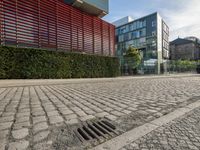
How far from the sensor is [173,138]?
7.42 feet

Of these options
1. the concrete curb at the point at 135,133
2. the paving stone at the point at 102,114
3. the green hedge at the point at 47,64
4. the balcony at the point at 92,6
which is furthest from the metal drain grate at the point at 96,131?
the balcony at the point at 92,6

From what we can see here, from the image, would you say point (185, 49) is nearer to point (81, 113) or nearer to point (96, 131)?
point (81, 113)

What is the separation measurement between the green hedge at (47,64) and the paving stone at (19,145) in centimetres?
883

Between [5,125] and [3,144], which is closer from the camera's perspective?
[3,144]

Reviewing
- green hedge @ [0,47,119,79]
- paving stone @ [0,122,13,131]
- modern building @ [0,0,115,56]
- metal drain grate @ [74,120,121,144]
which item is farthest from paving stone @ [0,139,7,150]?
modern building @ [0,0,115,56]

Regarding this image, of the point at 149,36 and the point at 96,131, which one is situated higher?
the point at 149,36

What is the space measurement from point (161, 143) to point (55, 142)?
1459 millimetres

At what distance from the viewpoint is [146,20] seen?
4681 centimetres

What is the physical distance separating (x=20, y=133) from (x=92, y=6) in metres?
19.5

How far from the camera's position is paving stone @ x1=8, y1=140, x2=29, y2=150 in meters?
1.88

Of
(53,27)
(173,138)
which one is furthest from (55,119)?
(53,27)

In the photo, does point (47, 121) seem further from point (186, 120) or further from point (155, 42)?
point (155, 42)

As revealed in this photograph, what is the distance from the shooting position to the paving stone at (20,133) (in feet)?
7.16

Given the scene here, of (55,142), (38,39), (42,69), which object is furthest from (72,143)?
(38,39)
